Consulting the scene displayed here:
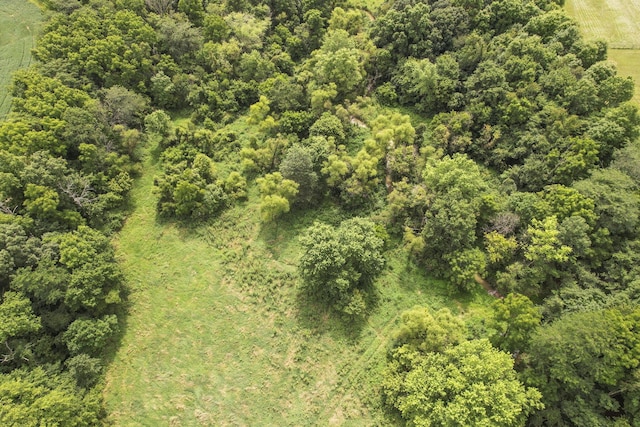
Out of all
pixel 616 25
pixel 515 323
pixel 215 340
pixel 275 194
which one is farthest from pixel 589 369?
pixel 616 25

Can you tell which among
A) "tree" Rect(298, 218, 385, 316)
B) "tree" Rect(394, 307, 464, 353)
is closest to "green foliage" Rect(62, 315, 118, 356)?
"tree" Rect(298, 218, 385, 316)

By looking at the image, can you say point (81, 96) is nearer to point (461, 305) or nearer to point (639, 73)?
point (461, 305)

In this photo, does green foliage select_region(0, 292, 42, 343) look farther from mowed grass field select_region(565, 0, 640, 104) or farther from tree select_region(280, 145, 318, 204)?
mowed grass field select_region(565, 0, 640, 104)

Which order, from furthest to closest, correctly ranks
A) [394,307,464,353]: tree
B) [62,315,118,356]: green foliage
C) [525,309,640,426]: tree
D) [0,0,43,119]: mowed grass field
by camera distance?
1. [0,0,43,119]: mowed grass field
2. [62,315,118,356]: green foliage
3. [394,307,464,353]: tree
4. [525,309,640,426]: tree

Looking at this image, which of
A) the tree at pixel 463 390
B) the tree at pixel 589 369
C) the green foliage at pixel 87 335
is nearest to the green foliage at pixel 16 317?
the green foliage at pixel 87 335

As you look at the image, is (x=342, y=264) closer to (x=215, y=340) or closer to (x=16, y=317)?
(x=215, y=340)

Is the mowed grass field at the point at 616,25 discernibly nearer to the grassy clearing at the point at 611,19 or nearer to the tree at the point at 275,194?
the grassy clearing at the point at 611,19
